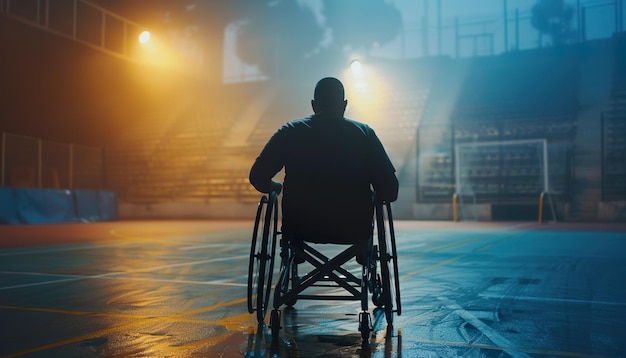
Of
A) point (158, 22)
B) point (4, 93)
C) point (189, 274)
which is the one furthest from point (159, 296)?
point (158, 22)

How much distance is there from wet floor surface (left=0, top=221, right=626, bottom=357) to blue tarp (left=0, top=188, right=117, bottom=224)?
12839 millimetres

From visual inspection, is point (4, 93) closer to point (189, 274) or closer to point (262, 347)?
point (189, 274)

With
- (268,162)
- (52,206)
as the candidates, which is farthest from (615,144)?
(268,162)

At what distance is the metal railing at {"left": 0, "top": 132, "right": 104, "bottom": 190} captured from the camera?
24516mm

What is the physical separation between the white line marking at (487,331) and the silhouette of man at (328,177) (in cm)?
95

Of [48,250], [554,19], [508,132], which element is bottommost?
[48,250]

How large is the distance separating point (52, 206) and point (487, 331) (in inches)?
819

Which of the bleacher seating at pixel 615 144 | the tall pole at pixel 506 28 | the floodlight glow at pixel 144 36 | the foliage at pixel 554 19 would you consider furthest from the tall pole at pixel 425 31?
the floodlight glow at pixel 144 36

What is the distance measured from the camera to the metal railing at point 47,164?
24516 millimetres

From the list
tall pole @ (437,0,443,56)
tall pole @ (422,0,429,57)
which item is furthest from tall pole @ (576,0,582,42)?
tall pole @ (422,0,429,57)

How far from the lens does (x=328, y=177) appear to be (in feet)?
12.8

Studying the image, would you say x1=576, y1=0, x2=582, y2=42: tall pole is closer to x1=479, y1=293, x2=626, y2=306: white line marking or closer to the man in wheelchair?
x1=479, y1=293, x2=626, y2=306: white line marking

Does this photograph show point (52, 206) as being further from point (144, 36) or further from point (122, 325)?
point (122, 325)

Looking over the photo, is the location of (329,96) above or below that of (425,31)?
below
